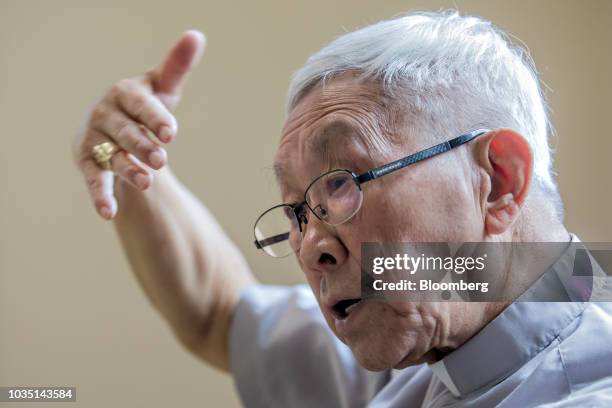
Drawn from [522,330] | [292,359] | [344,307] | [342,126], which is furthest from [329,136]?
[292,359]

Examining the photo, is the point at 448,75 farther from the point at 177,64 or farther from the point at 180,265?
the point at 180,265

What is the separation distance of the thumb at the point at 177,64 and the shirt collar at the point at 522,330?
2.37 ft

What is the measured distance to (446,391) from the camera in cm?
109

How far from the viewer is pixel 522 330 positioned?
3.18ft

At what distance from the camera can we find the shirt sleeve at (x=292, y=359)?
145cm

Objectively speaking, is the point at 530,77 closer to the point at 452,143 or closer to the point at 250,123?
the point at 452,143

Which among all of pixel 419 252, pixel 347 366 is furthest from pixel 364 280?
pixel 347 366

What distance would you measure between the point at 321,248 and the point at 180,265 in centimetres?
66

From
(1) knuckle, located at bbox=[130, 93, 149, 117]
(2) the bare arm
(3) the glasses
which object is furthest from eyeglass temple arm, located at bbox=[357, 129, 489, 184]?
(2) the bare arm

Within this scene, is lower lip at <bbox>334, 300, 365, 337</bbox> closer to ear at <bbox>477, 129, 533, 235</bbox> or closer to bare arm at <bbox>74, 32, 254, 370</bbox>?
ear at <bbox>477, 129, 533, 235</bbox>

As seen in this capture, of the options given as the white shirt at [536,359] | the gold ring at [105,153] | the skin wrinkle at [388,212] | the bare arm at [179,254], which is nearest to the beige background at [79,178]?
the bare arm at [179,254]

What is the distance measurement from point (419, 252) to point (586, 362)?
0.80 feet

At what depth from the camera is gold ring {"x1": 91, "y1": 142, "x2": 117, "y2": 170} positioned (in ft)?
4.18

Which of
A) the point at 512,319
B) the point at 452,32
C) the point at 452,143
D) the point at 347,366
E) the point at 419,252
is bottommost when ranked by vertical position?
the point at 347,366
